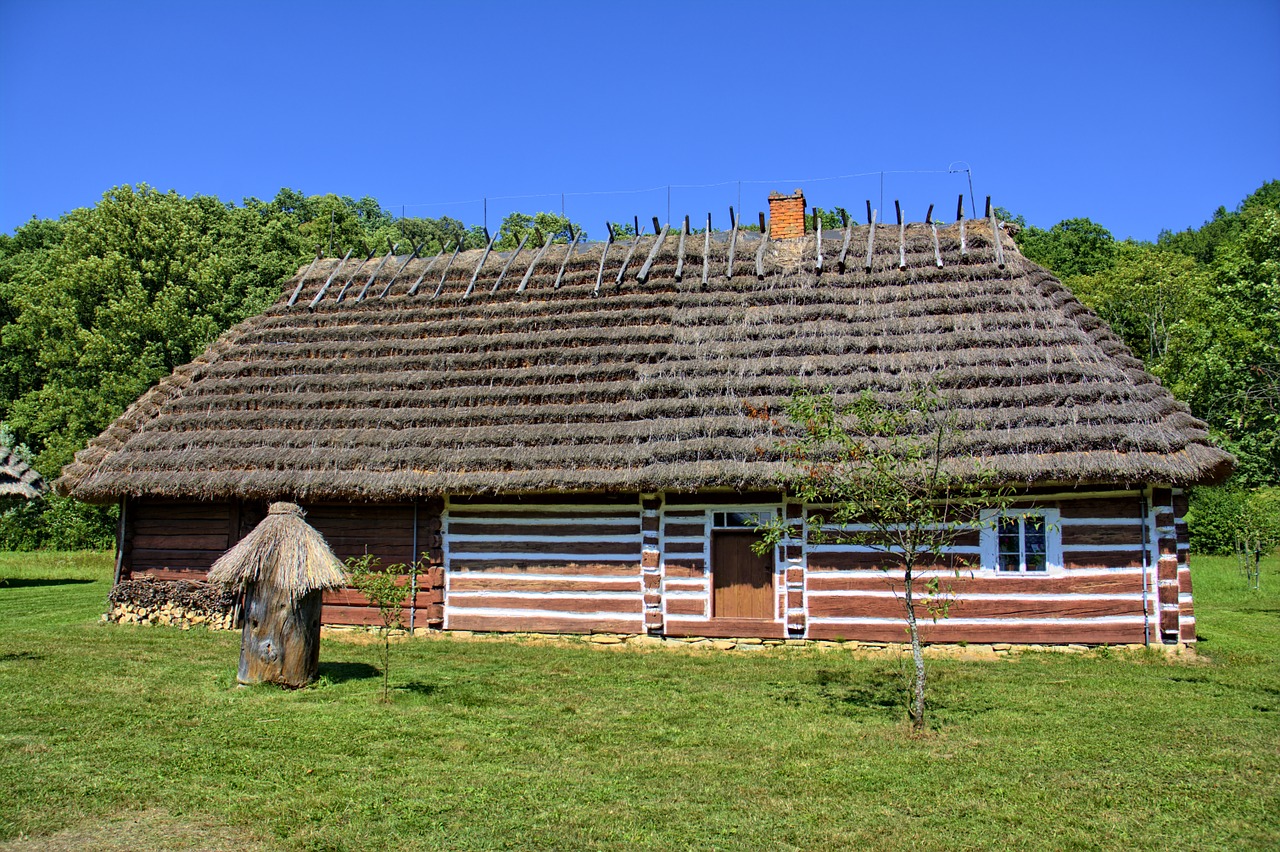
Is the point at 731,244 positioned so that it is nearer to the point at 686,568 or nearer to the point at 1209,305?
the point at 686,568

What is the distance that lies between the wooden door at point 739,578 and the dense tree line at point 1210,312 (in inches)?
274

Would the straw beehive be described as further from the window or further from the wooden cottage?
the window

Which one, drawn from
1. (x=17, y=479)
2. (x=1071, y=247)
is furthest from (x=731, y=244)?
(x=1071, y=247)

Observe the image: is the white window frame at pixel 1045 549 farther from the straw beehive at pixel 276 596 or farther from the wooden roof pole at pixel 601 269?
the straw beehive at pixel 276 596

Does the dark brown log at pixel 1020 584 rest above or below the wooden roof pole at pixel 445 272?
below

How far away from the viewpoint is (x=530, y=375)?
1639 cm

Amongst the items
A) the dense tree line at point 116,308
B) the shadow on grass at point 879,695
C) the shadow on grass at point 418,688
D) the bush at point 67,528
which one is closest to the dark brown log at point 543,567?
the shadow on grass at point 879,695

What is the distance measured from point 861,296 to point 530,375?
19.8ft

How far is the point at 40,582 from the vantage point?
23.7 m

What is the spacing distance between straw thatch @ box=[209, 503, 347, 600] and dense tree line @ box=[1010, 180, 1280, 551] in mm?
11955

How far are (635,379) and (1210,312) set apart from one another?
23.4m

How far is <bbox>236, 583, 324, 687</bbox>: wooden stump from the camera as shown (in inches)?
429

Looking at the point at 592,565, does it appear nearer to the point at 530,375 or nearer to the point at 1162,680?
the point at 530,375

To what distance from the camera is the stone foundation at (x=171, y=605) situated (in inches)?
658
